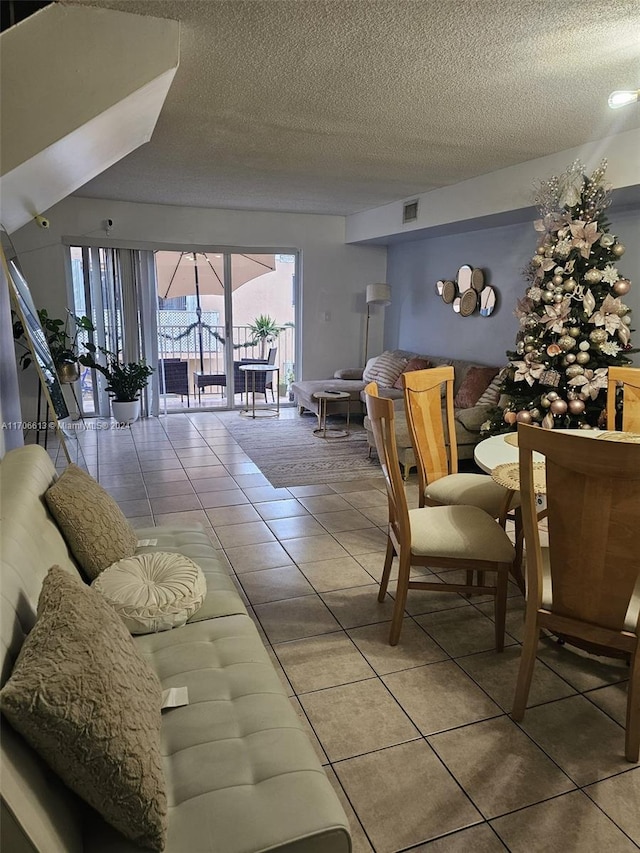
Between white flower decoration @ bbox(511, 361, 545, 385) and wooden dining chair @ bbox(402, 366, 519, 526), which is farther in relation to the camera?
white flower decoration @ bbox(511, 361, 545, 385)

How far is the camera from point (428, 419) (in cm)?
305

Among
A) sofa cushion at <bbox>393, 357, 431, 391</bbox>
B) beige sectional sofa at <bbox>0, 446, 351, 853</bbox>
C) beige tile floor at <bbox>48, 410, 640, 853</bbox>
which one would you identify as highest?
sofa cushion at <bbox>393, 357, 431, 391</bbox>

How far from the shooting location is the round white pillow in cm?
180

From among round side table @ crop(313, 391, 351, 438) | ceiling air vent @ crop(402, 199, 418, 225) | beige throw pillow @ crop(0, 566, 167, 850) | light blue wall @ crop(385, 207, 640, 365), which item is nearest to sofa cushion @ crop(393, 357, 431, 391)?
light blue wall @ crop(385, 207, 640, 365)

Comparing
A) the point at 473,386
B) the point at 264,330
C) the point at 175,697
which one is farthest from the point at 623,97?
the point at 264,330

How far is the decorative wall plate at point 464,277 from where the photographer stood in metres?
5.97

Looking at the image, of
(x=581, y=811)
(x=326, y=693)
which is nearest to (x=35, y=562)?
(x=326, y=693)

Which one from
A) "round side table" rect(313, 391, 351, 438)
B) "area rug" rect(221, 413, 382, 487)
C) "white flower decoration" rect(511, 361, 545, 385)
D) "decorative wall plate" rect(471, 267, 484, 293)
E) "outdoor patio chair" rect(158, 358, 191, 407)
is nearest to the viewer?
"white flower decoration" rect(511, 361, 545, 385)

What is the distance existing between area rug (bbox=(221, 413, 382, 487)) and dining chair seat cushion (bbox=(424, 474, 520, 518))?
1.76 metres

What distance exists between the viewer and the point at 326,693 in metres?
2.19

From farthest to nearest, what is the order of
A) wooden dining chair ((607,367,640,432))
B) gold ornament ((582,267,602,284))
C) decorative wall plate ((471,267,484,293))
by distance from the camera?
decorative wall plate ((471,267,484,293))
gold ornament ((582,267,602,284))
wooden dining chair ((607,367,640,432))

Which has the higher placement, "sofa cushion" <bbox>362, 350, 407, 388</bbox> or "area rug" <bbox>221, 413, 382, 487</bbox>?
"sofa cushion" <bbox>362, 350, 407, 388</bbox>

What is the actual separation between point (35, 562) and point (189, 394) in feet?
20.8

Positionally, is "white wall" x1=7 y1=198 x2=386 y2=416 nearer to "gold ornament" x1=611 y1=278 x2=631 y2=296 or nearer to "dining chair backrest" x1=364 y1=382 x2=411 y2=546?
"gold ornament" x1=611 y1=278 x2=631 y2=296
